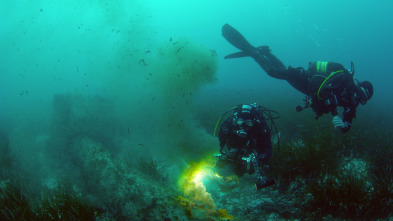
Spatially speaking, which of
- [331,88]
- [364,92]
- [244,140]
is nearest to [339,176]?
[244,140]

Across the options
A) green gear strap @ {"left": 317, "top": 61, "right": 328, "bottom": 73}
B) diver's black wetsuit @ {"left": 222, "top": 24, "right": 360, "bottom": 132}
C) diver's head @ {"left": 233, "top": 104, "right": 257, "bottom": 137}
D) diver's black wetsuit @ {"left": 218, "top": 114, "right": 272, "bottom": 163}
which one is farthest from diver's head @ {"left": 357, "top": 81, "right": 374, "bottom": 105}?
diver's head @ {"left": 233, "top": 104, "right": 257, "bottom": 137}

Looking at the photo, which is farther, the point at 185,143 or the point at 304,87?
the point at 185,143

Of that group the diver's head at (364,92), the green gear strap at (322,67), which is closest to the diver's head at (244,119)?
the diver's head at (364,92)

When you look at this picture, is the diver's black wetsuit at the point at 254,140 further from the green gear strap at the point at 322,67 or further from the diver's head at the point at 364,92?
the green gear strap at the point at 322,67

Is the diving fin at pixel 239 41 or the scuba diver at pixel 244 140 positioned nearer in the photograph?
the scuba diver at pixel 244 140

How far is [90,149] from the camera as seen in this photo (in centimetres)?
756

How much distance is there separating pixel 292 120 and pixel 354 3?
3681 inches

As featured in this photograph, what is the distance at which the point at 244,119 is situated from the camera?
4570mm

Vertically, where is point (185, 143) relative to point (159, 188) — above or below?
above

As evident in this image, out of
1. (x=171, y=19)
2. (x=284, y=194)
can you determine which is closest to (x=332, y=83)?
(x=284, y=194)

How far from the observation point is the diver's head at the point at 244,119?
174 inches

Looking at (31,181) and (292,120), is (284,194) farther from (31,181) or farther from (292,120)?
(31,181)

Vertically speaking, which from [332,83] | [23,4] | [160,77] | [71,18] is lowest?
[332,83]

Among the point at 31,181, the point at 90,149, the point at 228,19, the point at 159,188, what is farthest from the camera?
the point at 228,19
